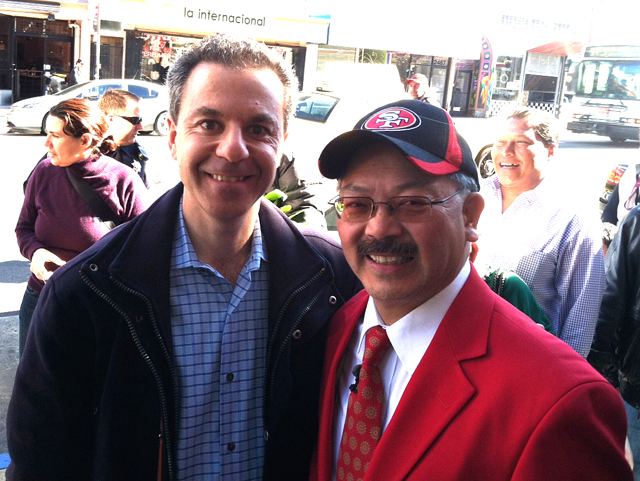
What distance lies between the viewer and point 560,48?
103 feet

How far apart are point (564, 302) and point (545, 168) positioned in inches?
31.1

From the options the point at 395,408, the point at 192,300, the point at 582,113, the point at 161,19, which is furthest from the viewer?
the point at 161,19

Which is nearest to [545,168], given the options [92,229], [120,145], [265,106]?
[265,106]

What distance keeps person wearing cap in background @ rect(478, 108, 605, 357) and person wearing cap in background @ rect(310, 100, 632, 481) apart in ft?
4.30

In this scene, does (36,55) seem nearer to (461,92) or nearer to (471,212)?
(461,92)

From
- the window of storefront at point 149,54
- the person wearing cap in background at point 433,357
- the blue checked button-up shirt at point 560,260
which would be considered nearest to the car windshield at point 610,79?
the window of storefront at point 149,54

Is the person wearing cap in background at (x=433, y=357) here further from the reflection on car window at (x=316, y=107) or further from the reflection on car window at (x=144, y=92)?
the reflection on car window at (x=144, y=92)

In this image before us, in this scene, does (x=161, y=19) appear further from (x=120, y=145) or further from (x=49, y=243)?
(x=49, y=243)

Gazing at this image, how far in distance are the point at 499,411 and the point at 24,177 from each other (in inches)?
417

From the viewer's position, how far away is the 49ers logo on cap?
1.69 meters

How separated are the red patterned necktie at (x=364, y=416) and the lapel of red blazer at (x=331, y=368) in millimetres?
63

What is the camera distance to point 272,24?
24578mm

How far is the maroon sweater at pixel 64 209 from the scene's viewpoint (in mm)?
3346

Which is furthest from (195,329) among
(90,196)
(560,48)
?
(560,48)
